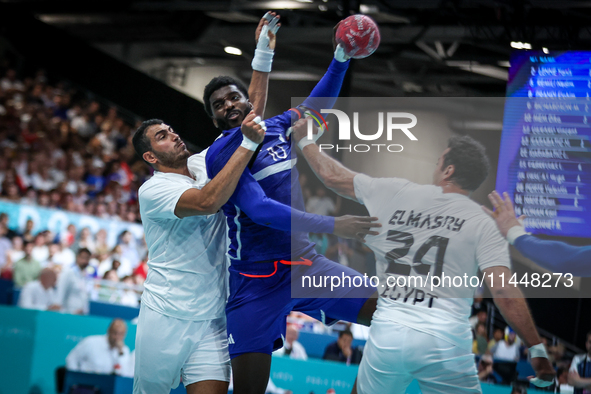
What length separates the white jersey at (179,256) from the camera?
11.9 ft

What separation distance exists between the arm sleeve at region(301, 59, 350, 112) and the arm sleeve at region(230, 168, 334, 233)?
0.81 m

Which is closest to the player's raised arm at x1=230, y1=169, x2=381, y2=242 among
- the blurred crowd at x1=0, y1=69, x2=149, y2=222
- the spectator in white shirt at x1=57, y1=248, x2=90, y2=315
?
the spectator in white shirt at x1=57, y1=248, x2=90, y2=315

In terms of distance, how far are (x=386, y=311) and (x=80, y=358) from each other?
5.07 metres

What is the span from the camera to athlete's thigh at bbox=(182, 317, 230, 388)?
3568mm

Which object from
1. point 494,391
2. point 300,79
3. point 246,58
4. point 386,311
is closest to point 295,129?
point 386,311

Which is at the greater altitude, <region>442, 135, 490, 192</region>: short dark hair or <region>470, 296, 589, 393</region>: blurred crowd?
<region>442, 135, 490, 192</region>: short dark hair

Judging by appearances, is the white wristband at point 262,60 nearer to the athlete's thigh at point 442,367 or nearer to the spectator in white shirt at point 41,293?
the athlete's thigh at point 442,367

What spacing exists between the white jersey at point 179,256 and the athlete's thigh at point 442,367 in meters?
1.27

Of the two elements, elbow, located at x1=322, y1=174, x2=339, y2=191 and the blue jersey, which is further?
elbow, located at x1=322, y1=174, x2=339, y2=191

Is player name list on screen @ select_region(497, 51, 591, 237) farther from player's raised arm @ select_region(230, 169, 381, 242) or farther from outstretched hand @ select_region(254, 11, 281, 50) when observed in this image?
outstretched hand @ select_region(254, 11, 281, 50)

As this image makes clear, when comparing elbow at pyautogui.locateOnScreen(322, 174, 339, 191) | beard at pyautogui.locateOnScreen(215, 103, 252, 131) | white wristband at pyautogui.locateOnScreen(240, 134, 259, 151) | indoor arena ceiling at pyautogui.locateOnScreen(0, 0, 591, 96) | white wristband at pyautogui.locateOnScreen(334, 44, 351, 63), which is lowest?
elbow at pyautogui.locateOnScreen(322, 174, 339, 191)

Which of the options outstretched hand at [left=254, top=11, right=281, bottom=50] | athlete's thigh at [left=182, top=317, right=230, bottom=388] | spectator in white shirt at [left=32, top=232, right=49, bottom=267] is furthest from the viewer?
spectator in white shirt at [left=32, top=232, right=49, bottom=267]

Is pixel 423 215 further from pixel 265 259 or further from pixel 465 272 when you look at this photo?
pixel 265 259

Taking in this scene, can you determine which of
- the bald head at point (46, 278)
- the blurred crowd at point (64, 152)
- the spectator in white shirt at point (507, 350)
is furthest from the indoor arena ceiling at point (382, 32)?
the bald head at point (46, 278)
